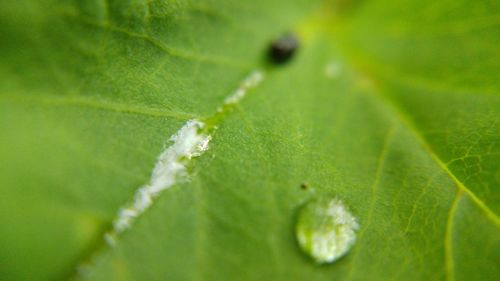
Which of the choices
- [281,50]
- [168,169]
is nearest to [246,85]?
[281,50]

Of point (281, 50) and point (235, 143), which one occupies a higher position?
point (281, 50)

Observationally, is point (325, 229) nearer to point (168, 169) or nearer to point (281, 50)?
point (168, 169)

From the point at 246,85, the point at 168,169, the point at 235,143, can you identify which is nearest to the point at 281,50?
the point at 246,85

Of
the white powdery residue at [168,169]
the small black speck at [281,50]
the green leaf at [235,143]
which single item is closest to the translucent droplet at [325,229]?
the green leaf at [235,143]

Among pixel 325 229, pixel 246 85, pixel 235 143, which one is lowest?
pixel 325 229

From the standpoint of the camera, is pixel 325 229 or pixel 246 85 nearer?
pixel 325 229

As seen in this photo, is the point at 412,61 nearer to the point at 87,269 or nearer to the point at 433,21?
the point at 433,21

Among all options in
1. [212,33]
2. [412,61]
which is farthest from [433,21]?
[212,33]

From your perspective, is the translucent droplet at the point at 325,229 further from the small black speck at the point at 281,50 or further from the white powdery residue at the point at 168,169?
the small black speck at the point at 281,50
